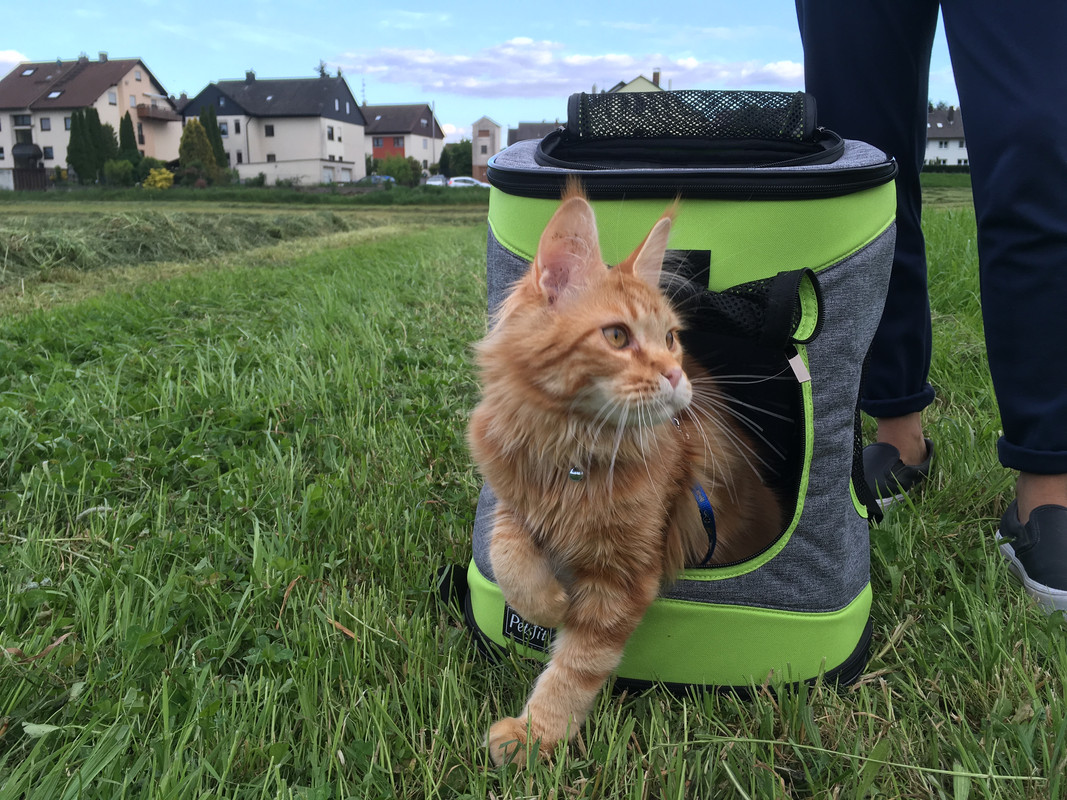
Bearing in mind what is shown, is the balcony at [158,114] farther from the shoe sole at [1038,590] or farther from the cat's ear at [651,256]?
the shoe sole at [1038,590]

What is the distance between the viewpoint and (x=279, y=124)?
4212 cm

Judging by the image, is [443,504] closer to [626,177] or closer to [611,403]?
[611,403]

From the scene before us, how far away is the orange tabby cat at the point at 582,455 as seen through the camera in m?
1.12

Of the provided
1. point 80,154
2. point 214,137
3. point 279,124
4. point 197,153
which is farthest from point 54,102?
point 279,124

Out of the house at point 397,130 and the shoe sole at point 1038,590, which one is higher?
the house at point 397,130

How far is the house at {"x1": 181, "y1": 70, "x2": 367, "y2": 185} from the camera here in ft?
136

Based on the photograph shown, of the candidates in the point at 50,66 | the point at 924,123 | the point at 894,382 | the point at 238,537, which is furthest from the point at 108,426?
the point at 50,66

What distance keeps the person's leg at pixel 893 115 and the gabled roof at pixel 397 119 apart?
5524cm

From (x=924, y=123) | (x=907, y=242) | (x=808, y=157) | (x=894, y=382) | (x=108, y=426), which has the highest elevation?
(x=924, y=123)

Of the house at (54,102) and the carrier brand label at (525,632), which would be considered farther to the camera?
the house at (54,102)

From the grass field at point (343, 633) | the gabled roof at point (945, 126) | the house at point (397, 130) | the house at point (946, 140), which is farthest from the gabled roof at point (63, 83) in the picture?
the house at point (946, 140)

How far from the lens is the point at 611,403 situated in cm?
109

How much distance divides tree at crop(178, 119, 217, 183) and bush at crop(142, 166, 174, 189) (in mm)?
2975

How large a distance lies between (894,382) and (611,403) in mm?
1258
